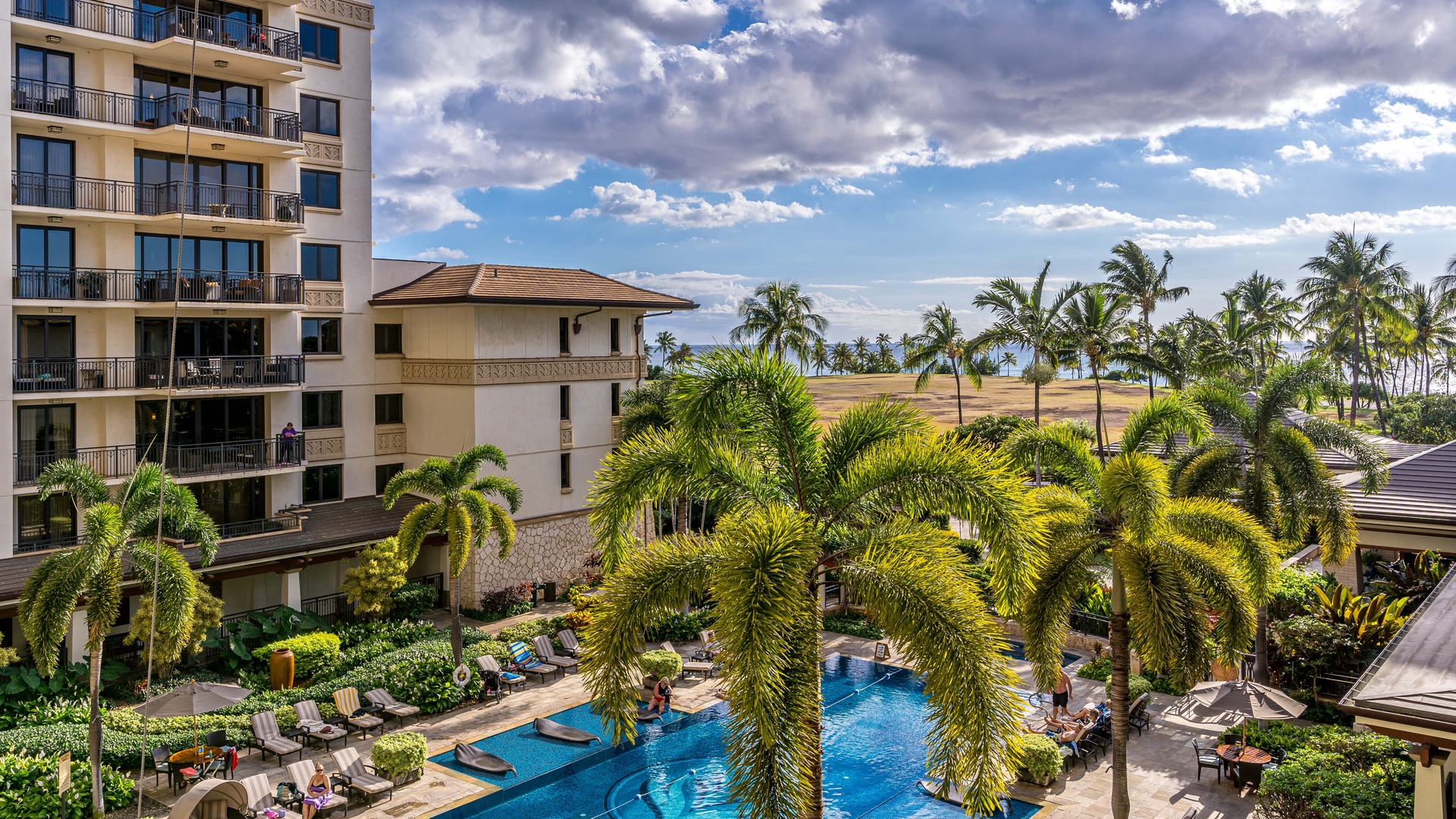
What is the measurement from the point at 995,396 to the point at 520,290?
49.7m

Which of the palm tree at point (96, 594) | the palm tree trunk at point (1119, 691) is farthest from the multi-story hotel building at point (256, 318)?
the palm tree trunk at point (1119, 691)

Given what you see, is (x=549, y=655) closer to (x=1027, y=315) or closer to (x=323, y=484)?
(x=323, y=484)

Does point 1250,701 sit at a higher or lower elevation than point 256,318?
lower

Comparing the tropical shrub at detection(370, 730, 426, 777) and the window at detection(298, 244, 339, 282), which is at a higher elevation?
the window at detection(298, 244, 339, 282)

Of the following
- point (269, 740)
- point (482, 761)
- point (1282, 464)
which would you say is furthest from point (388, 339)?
point (1282, 464)

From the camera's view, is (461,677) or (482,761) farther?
(461,677)

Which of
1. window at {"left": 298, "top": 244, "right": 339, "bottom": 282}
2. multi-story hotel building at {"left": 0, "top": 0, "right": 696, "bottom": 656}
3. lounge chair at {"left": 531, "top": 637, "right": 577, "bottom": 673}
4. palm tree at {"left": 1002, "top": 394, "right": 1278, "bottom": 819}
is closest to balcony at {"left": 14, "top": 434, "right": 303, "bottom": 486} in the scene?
multi-story hotel building at {"left": 0, "top": 0, "right": 696, "bottom": 656}

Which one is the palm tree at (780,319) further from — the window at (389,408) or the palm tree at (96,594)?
the palm tree at (96,594)

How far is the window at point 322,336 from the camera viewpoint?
29.8 metres

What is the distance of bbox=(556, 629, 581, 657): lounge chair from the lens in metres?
24.9

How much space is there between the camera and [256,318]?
28.5m

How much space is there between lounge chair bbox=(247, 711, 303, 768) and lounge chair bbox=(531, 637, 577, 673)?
635cm

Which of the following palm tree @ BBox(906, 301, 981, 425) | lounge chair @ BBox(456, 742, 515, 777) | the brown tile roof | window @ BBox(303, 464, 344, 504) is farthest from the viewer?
palm tree @ BBox(906, 301, 981, 425)

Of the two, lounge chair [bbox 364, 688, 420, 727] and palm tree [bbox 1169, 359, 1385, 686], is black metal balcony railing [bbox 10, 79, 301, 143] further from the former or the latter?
palm tree [bbox 1169, 359, 1385, 686]
